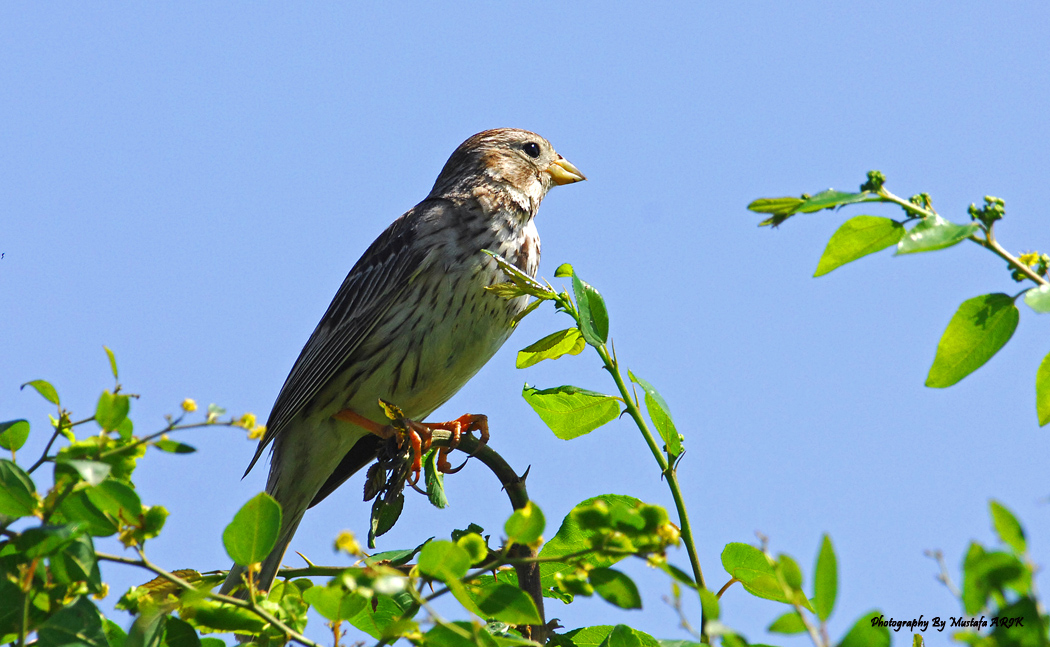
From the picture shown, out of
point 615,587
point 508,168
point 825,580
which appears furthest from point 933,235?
point 508,168

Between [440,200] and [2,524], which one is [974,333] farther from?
[440,200]

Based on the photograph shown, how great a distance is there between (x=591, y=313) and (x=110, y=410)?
1.19m

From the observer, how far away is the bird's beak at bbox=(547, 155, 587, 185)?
22.9ft

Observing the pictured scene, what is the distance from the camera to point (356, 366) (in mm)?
5648

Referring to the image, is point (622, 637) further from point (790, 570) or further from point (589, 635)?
point (790, 570)

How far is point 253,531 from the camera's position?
1901 millimetres

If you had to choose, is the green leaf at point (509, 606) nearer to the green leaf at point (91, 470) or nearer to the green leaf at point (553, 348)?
the green leaf at point (91, 470)

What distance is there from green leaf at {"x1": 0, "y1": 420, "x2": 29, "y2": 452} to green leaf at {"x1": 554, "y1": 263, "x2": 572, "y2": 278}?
134 cm

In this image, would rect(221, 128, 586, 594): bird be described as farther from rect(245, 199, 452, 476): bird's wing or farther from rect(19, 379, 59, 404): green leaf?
rect(19, 379, 59, 404): green leaf

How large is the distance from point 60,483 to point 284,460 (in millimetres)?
3664

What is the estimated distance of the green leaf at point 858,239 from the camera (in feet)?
6.44

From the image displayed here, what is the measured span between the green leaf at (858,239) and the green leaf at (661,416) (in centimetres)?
69

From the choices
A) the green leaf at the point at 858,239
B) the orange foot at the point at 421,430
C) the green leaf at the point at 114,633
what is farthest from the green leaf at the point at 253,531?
the orange foot at the point at 421,430

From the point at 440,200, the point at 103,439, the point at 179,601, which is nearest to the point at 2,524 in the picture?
the point at 103,439
